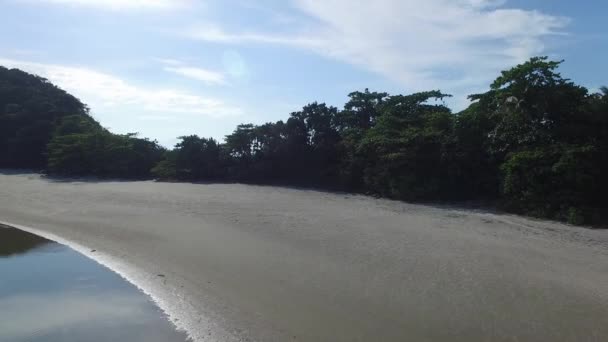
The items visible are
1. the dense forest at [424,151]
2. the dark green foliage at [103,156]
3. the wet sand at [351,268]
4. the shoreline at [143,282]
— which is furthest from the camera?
the dark green foliage at [103,156]

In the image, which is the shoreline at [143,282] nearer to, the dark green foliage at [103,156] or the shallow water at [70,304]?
the shallow water at [70,304]

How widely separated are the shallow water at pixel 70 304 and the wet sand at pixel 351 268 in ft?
1.11

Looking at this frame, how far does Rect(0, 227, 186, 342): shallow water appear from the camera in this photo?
598cm

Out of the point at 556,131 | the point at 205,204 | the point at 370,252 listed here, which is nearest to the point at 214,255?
the point at 370,252

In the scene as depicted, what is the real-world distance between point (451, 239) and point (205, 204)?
931 cm

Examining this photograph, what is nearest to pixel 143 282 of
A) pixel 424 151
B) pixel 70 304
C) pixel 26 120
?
pixel 70 304

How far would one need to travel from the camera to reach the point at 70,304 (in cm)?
724

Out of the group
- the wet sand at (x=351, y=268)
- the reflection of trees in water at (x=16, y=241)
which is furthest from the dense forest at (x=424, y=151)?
the reflection of trees in water at (x=16, y=241)

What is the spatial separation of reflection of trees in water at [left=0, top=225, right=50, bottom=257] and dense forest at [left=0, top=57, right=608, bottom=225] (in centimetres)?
1208

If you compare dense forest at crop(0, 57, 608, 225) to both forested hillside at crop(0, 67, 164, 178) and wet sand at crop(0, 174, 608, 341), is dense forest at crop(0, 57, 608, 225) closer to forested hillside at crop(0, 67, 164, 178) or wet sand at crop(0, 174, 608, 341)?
forested hillside at crop(0, 67, 164, 178)

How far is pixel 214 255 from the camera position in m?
9.40

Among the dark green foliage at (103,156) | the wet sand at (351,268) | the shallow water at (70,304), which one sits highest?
the dark green foliage at (103,156)

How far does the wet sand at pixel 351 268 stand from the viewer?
596 cm

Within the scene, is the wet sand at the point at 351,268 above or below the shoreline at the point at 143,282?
above
